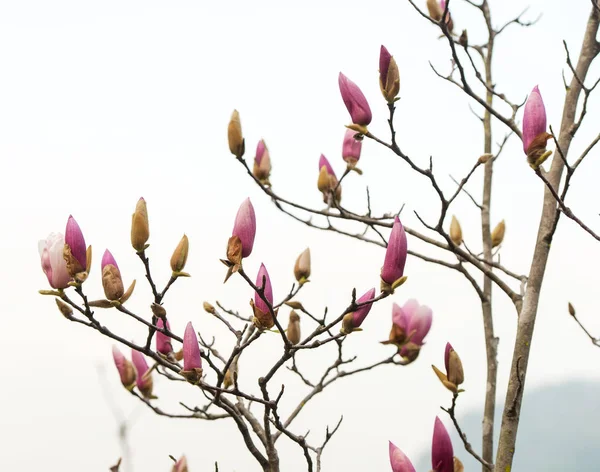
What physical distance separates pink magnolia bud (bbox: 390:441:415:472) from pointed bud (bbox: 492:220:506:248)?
4.11 ft

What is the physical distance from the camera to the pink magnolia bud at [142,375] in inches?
67.5

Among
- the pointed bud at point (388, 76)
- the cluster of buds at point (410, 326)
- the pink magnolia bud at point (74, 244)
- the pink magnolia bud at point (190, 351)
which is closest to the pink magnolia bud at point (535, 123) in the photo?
the pointed bud at point (388, 76)

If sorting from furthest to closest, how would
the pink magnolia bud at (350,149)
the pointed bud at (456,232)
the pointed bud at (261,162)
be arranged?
the pointed bud at (456,232), the pink magnolia bud at (350,149), the pointed bud at (261,162)

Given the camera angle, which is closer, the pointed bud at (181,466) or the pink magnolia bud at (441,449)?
the pink magnolia bud at (441,449)

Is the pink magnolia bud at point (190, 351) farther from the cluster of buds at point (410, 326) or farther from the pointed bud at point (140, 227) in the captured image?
the cluster of buds at point (410, 326)

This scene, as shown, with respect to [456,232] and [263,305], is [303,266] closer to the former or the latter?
[263,305]

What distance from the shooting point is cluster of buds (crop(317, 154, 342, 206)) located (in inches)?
68.9

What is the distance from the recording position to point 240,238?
1192 millimetres

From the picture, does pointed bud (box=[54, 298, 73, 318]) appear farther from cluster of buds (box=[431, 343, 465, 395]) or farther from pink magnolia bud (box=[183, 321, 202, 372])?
cluster of buds (box=[431, 343, 465, 395])

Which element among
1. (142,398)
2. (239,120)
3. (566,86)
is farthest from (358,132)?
(142,398)

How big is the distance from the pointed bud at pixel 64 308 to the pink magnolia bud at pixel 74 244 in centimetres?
7

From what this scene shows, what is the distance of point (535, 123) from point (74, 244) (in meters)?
0.86

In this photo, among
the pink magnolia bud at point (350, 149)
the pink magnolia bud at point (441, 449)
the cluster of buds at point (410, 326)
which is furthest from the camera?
the pink magnolia bud at point (350, 149)

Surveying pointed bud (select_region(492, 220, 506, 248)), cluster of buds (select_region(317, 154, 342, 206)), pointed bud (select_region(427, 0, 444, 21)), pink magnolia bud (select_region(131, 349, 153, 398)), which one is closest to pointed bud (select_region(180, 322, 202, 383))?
pink magnolia bud (select_region(131, 349, 153, 398))
